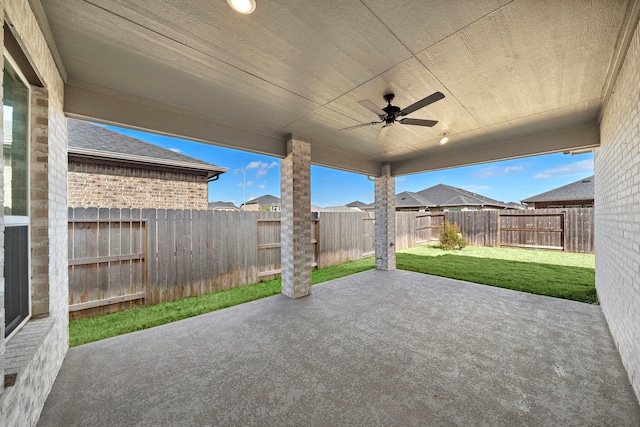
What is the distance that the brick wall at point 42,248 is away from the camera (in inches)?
60.7

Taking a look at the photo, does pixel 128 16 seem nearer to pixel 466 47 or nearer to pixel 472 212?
pixel 466 47

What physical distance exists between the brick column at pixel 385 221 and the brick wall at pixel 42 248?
6.03m

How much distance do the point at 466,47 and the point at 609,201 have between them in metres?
2.81

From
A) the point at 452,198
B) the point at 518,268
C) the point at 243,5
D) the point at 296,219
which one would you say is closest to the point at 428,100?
the point at 243,5

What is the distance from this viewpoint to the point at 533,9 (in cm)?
183

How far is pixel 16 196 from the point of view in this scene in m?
1.93

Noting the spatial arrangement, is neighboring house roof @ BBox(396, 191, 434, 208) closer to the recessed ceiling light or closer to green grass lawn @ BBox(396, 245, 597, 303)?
green grass lawn @ BBox(396, 245, 597, 303)

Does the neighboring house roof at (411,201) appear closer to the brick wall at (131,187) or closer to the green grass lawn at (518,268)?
the green grass lawn at (518,268)

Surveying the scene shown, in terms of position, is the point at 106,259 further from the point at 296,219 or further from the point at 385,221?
the point at 385,221

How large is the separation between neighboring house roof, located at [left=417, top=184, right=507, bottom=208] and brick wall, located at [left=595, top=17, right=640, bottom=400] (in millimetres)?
14987

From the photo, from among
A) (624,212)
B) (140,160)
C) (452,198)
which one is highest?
(140,160)

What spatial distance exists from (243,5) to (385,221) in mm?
5824

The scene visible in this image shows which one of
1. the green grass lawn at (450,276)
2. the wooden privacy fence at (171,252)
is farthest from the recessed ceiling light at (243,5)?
the green grass lawn at (450,276)

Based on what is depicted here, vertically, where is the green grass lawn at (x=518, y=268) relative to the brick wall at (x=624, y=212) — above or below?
below
